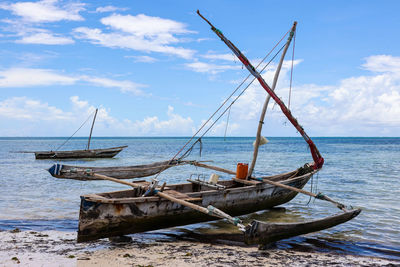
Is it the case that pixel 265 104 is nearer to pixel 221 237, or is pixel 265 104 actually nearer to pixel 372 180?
pixel 221 237

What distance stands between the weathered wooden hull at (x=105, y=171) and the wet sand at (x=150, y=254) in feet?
9.51

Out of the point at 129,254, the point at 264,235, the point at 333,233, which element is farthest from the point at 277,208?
the point at 129,254

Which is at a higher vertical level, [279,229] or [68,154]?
[279,229]

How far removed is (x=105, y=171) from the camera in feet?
44.5

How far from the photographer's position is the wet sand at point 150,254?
25.4ft

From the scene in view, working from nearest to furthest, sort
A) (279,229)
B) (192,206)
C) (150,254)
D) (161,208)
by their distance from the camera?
(150,254), (279,229), (192,206), (161,208)

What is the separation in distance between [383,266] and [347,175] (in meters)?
19.1

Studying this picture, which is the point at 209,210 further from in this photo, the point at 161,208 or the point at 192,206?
the point at 161,208

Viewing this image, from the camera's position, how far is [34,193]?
17484 millimetres

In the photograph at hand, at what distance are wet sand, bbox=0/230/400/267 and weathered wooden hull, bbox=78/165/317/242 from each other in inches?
19.2

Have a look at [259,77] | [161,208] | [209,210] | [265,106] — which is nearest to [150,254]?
[161,208]

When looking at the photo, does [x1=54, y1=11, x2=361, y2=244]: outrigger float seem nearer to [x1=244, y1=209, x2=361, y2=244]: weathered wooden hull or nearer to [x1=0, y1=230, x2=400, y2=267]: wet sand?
[x1=244, y1=209, x2=361, y2=244]: weathered wooden hull

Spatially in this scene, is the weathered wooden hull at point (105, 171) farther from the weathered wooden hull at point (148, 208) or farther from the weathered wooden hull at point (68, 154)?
the weathered wooden hull at point (68, 154)

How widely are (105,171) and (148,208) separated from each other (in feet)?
16.1
